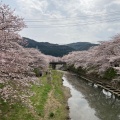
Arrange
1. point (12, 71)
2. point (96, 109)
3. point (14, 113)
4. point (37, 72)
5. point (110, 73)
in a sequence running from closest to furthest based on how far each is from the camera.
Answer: point (12, 71) < point (14, 113) < point (96, 109) < point (110, 73) < point (37, 72)

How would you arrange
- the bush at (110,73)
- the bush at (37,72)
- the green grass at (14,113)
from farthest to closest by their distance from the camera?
1. the bush at (37,72)
2. the bush at (110,73)
3. the green grass at (14,113)

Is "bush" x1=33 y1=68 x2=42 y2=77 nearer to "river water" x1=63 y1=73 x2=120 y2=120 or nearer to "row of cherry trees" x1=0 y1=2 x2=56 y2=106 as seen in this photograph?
"river water" x1=63 y1=73 x2=120 y2=120

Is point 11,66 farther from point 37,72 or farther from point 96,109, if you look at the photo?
point 37,72

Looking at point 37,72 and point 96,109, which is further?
point 37,72

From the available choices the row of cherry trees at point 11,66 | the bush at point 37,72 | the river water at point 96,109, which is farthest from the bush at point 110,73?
the row of cherry trees at point 11,66

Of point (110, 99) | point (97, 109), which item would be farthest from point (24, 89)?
point (110, 99)

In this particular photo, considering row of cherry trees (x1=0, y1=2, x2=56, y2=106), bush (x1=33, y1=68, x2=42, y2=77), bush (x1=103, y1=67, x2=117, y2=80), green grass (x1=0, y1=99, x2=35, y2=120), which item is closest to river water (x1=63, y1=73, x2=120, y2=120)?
green grass (x1=0, y1=99, x2=35, y2=120)

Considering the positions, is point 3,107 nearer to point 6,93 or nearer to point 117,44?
point 6,93

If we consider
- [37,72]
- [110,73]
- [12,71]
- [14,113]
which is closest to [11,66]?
[12,71]

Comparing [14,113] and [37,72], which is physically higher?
[37,72]

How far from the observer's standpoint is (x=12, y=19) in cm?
1659

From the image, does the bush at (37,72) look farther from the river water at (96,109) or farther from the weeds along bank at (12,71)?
the weeds along bank at (12,71)

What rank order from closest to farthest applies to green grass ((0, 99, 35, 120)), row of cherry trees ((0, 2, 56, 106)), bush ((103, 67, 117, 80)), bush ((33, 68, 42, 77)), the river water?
row of cherry trees ((0, 2, 56, 106)) < green grass ((0, 99, 35, 120)) < the river water < bush ((103, 67, 117, 80)) < bush ((33, 68, 42, 77))

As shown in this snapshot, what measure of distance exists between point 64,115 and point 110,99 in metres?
13.6
